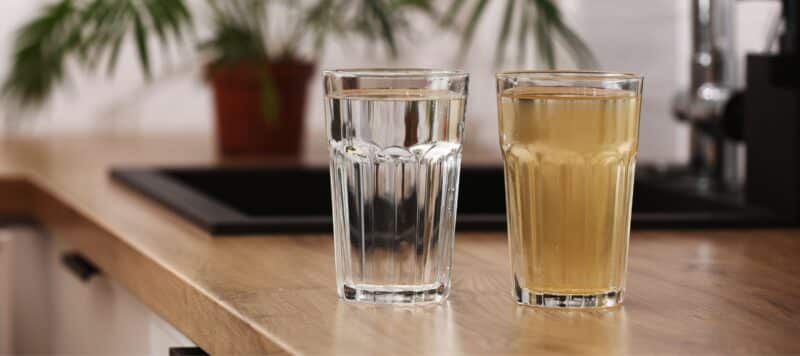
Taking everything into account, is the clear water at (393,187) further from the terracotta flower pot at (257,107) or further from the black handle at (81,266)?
the terracotta flower pot at (257,107)

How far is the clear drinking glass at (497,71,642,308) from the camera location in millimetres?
651

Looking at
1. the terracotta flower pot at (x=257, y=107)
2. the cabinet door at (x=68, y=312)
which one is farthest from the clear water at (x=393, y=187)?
the terracotta flower pot at (x=257, y=107)

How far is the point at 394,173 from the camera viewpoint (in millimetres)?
677

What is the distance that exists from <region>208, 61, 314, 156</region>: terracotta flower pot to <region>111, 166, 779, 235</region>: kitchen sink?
238mm

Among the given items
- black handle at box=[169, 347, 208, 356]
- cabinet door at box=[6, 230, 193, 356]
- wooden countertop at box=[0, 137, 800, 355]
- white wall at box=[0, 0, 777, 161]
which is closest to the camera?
wooden countertop at box=[0, 137, 800, 355]

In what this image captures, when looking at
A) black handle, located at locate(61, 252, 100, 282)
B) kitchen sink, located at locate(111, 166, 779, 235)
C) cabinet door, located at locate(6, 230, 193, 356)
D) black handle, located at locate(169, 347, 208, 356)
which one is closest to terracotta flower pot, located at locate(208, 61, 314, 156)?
kitchen sink, located at locate(111, 166, 779, 235)

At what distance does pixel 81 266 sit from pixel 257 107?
0.67 meters

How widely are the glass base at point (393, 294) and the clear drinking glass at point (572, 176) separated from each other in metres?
0.05

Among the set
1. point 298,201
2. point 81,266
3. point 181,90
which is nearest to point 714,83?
point 298,201

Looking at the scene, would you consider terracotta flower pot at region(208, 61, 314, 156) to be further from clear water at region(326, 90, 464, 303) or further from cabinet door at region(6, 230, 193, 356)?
clear water at region(326, 90, 464, 303)

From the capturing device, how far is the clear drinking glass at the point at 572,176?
0.65 meters

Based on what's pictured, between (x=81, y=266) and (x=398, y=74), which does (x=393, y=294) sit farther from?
(x=81, y=266)

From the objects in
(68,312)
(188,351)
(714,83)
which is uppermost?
(714,83)

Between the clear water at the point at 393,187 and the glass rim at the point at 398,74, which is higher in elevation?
the glass rim at the point at 398,74
